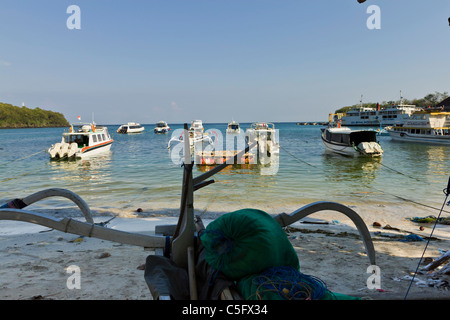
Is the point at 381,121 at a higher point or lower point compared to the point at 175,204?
higher

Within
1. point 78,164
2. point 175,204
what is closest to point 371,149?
point 175,204

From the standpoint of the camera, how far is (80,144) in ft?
116

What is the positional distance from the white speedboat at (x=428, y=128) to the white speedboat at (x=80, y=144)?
49081 millimetres

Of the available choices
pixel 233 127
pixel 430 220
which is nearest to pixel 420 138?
pixel 233 127

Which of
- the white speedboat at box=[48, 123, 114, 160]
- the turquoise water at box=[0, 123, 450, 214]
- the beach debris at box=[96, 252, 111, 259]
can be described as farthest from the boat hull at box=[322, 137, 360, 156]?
the beach debris at box=[96, 252, 111, 259]

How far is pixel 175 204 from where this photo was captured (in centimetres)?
1315

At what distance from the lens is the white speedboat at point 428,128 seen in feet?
154

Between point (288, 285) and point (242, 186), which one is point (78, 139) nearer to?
point (242, 186)

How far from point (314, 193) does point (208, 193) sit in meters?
5.58

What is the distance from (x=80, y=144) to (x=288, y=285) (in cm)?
3760

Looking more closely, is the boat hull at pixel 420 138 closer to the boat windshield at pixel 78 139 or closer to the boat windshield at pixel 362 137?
the boat windshield at pixel 362 137

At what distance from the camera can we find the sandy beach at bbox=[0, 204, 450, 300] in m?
4.62
